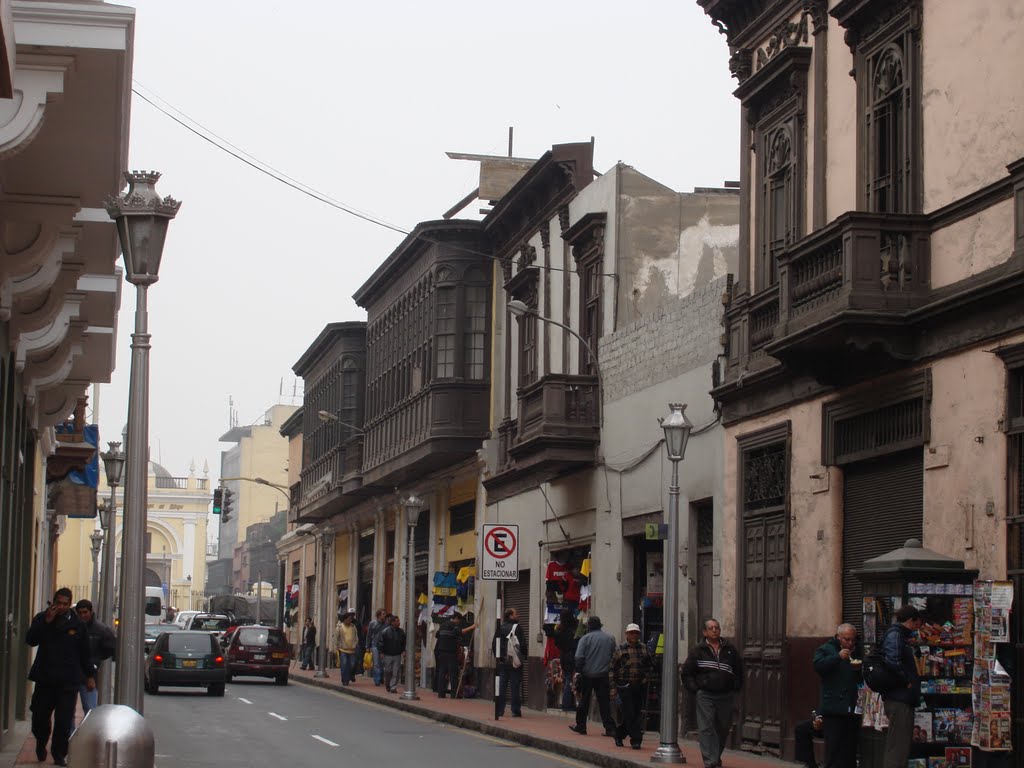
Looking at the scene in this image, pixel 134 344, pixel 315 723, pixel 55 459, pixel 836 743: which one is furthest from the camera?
pixel 55 459

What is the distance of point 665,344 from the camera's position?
26.5 m

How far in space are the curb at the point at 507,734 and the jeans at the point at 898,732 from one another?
491cm

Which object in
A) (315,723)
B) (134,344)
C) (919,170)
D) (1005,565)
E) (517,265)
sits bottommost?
(315,723)

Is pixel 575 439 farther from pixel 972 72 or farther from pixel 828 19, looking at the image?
pixel 972 72

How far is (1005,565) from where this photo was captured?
15.6 m

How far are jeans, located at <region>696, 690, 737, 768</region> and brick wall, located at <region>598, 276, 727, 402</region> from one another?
6155 millimetres

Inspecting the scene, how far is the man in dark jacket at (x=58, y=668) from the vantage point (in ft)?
59.8

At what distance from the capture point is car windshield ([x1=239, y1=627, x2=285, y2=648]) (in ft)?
143

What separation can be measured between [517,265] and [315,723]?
1231 cm

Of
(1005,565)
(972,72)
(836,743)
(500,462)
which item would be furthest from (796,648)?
(500,462)

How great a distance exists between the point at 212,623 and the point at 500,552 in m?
34.2

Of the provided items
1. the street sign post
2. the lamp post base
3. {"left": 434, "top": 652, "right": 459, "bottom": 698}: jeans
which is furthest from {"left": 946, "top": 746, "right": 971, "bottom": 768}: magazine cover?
{"left": 434, "top": 652, "right": 459, "bottom": 698}: jeans

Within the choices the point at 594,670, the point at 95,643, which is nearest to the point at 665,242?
the point at 594,670

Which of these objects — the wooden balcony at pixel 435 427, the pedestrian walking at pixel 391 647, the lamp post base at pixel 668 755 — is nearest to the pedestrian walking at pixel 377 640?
the pedestrian walking at pixel 391 647
